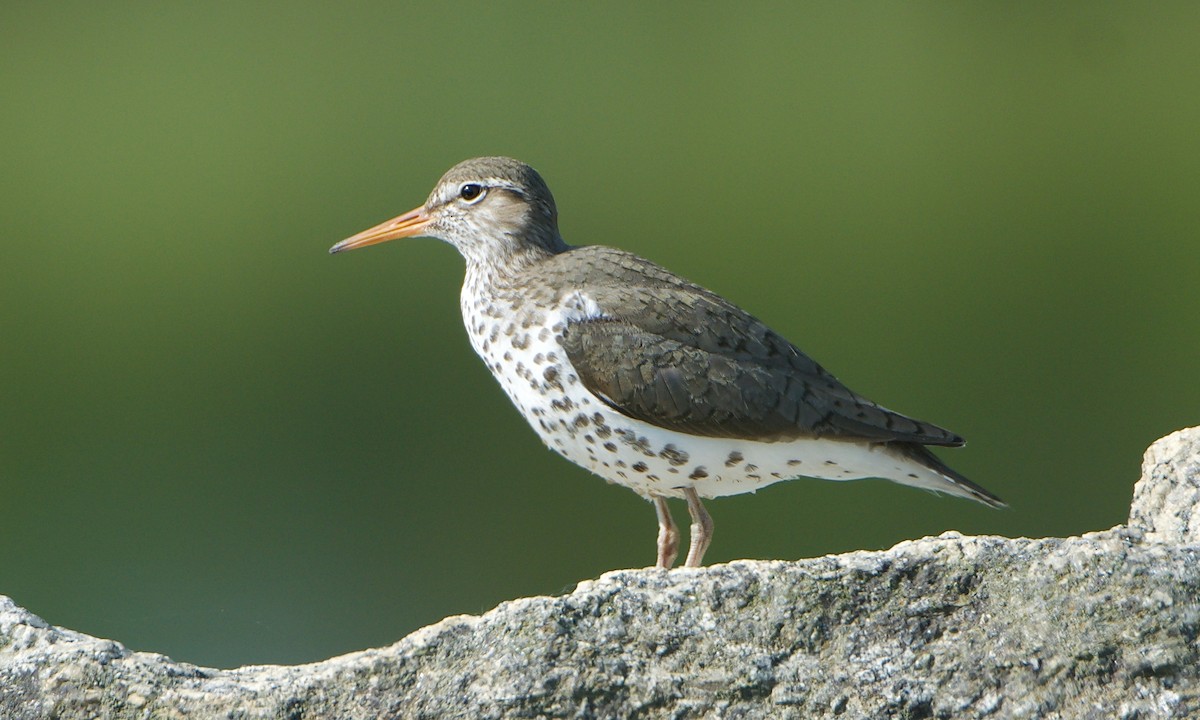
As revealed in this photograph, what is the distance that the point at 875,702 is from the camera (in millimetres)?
3043

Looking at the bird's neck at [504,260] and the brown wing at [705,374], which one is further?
the bird's neck at [504,260]

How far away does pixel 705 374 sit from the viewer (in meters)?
5.23

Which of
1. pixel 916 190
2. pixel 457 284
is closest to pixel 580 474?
pixel 457 284

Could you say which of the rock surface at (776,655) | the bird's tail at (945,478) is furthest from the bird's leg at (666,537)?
the rock surface at (776,655)

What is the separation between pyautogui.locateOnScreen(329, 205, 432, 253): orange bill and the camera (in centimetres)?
623

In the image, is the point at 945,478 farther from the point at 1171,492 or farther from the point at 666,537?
the point at 1171,492

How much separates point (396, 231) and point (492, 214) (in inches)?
19.6

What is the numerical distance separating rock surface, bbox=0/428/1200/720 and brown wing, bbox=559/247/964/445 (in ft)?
6.10

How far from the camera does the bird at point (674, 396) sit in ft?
16.9

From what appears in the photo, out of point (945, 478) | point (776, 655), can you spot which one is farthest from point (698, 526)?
point (776, 655)

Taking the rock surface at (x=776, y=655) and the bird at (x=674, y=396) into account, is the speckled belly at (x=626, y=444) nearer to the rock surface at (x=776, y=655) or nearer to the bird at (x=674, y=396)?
the bird at (x=674, y=396)

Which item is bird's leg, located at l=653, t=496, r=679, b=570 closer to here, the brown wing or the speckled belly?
the speckled belly

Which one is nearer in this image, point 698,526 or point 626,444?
point 626,444

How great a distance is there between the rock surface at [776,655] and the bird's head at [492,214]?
2.80 meters
